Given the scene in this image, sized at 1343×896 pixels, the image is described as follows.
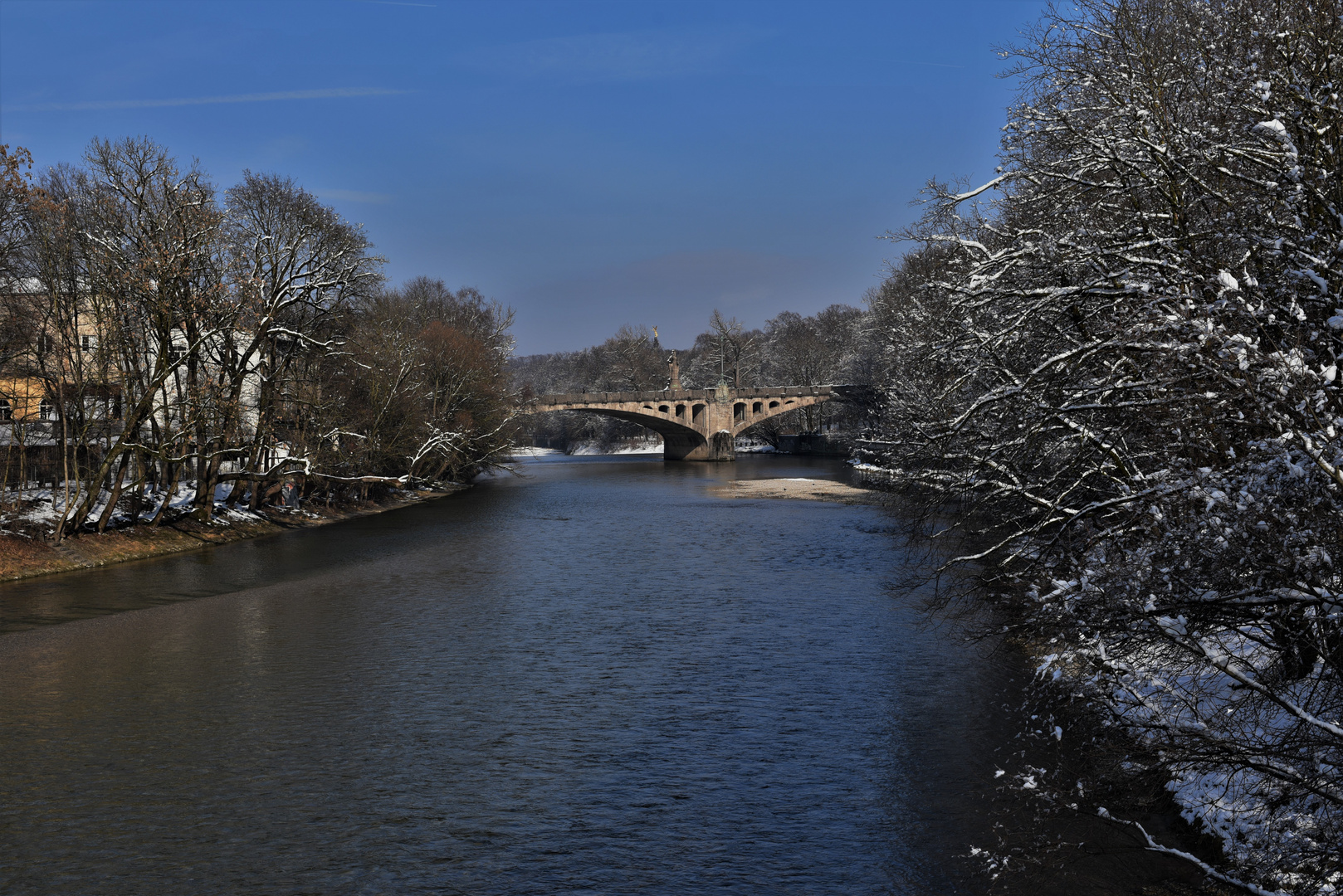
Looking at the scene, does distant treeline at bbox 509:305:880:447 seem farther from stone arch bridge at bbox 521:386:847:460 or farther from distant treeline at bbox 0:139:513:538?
distant treeline at bbox 0:139:513:538

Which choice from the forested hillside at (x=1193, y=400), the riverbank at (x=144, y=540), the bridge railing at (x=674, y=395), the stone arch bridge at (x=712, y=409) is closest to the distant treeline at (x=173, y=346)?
the riverbank at (x=144, y=540)

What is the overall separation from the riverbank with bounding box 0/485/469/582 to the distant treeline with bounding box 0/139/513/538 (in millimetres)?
683

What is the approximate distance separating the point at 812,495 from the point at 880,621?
33.8 m

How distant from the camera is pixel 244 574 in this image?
29688 millimetres

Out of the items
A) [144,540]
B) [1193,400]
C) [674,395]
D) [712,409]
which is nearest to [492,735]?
[1193,400]

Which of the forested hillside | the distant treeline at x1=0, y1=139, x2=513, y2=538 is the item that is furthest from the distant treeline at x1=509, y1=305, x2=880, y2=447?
the forested hillside

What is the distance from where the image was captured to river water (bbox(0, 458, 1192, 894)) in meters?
10.2

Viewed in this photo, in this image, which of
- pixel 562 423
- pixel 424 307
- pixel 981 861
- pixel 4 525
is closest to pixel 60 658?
pixel 4 525

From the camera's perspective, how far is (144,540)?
33594mm

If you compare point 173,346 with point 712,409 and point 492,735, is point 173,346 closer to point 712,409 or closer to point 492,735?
point 492,735

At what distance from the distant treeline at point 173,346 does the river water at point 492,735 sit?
6536 mm

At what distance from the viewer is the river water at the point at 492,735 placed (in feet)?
33.6

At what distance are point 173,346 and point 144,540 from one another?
660 centimetres

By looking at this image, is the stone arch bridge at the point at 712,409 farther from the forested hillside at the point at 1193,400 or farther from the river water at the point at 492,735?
the forested hillside at the point at 1193,400
